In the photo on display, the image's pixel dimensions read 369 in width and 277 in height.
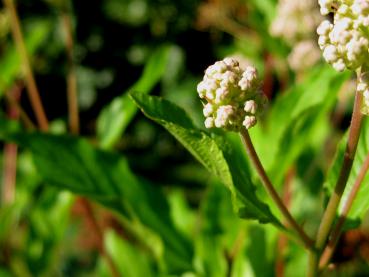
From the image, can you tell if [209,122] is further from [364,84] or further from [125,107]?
[125,107]

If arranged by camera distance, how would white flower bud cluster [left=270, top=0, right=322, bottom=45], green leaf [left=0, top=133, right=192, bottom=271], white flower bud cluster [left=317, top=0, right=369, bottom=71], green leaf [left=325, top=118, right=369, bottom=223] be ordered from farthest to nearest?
white flower bud cluster [left=270, top=0, right=322, bottom=45] < green leaf [left=0, top=133, right=192, bottom=271] < green leaf [left=325, top=118, right=369, bottom=223] < white flower bud cluster [left=317, top=0, right=369, bottom=71]

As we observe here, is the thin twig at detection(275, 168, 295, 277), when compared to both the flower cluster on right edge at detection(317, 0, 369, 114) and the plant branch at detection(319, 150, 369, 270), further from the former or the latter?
the flower cluster on right edge at detection(317, 0, 369, 114)

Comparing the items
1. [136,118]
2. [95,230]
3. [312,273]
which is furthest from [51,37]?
[312,273]

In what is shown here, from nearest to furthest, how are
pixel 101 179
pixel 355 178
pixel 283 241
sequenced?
pixel 355 178, pixel 101 179, pixel 283 241

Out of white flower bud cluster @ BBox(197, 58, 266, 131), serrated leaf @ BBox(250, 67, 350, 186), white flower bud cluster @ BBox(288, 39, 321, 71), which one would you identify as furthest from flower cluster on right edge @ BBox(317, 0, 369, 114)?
white flower bud cluster @ BBox(288, 39, 321, 71)

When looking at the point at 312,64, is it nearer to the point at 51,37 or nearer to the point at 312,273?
the point at 312,273

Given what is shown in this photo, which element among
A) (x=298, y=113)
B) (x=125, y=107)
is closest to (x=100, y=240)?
(x=125, y=107)

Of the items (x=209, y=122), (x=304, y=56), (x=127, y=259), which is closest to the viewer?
(x=209, y=122)
